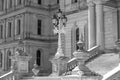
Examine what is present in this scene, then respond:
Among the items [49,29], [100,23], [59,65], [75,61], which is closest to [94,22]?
[100,23]

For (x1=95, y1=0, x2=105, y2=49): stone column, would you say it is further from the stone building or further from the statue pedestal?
the statue pedestal

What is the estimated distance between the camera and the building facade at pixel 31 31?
4459 cm

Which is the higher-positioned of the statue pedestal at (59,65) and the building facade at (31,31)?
the building facade at (31,31)

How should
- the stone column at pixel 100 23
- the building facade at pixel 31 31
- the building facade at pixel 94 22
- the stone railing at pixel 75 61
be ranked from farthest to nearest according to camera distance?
the building facade at pixel 31 31 → the building facade at pixel 94 22 → the stone column at pixel 100 23 → the stone railing at pixel 75 61

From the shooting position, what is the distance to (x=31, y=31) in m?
44.8

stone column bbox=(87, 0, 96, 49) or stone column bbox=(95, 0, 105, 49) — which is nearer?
stone column bbox=(95, 0, 105, 49)

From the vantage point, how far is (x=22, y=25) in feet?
147

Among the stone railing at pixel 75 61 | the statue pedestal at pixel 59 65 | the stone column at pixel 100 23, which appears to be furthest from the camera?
the stone column at pixel 100 23

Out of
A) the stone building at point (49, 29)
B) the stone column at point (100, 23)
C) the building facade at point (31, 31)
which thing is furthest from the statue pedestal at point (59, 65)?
the building facade at point (31, 31)

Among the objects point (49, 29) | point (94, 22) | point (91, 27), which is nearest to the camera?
point (91, 27)

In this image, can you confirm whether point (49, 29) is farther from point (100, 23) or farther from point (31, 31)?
point (100, 23)

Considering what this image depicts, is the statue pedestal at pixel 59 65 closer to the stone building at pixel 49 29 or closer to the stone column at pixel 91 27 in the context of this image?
the stone building at pixel 49 29

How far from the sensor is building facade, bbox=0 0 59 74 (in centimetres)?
4459

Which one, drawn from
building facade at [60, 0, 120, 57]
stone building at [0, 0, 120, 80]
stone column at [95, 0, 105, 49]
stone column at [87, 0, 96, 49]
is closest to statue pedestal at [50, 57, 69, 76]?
stone building at [0, 0, 120, 80]
